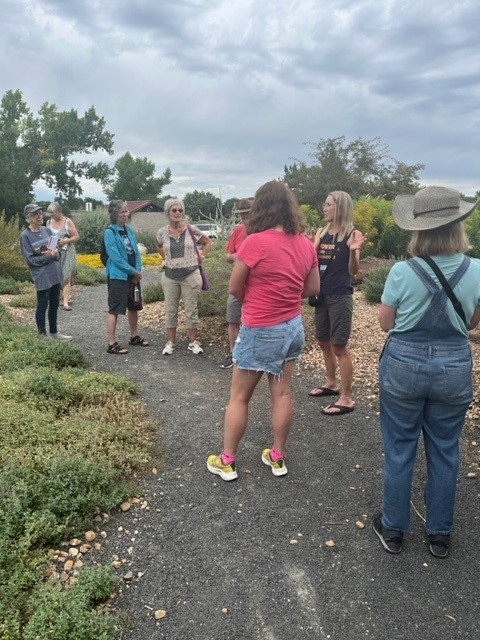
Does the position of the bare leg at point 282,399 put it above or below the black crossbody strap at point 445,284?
below

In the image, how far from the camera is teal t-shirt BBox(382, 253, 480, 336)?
94.9 inches

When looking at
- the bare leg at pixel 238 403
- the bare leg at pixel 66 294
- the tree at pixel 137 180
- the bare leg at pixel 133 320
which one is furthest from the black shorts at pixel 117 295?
the tree at pixel 137 180

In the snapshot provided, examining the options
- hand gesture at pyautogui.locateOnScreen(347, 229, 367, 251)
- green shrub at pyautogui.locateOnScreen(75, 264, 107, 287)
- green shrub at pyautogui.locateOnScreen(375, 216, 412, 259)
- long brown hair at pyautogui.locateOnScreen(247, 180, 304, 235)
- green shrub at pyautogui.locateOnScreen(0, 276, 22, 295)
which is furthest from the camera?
green shrub at pyautogui.locateOnScreen(375, 216, 412, 259)

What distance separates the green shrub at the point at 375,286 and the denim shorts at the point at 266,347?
244 inches

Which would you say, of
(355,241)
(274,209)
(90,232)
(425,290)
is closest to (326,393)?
(355,241)

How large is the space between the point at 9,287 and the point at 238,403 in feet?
29.3

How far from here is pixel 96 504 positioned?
9.79 feet

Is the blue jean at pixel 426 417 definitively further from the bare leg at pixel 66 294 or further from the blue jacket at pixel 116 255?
the bare leg at pixel 66 294

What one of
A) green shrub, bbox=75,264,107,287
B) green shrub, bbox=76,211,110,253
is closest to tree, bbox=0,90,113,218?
green shrub, bbox=76,211,110,253

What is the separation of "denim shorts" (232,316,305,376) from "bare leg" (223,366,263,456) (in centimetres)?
7

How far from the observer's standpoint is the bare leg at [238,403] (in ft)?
10.5

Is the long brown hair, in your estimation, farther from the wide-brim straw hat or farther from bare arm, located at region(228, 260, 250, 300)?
the wide-brim straw hat

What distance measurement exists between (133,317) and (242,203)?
7.43 feet

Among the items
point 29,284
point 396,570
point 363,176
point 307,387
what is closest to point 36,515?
point 396,570
